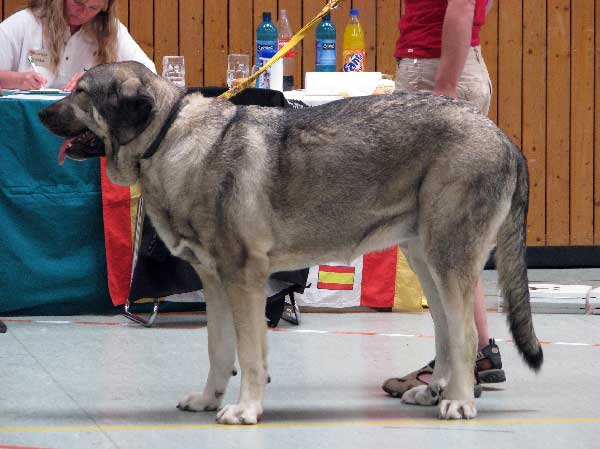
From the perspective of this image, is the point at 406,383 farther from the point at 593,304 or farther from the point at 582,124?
the point at 582,124

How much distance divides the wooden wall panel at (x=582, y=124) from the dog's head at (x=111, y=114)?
564 centimetres

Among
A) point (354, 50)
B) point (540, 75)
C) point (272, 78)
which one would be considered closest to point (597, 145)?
point (540, 75)

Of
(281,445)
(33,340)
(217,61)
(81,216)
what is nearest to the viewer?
(281,445)

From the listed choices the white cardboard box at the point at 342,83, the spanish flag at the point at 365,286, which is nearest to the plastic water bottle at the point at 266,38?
the white cardboard box at the point at 342,83

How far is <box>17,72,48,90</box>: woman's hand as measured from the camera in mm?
6371

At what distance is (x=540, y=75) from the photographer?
8.90 metres

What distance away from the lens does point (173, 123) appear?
3988 millimetres

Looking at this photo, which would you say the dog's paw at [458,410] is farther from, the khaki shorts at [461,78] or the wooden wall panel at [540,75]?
the wooden wall panel at [540,75]

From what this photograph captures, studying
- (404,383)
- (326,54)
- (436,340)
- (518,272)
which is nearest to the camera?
(518,272)

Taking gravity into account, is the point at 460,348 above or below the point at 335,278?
above

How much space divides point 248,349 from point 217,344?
250mm

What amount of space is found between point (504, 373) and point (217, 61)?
15.1 ft

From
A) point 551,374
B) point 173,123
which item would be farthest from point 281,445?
point 551,374

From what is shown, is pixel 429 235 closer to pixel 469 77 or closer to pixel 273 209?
pixel 273 209
